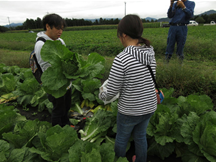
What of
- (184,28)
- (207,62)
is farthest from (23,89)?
(207,62)

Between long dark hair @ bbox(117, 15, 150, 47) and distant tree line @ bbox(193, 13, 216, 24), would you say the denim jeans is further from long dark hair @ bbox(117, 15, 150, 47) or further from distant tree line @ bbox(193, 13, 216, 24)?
distant tree line @ bbox(193, 13, 216, 24)

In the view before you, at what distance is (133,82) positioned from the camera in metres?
1.28

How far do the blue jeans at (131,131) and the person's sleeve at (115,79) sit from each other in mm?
278

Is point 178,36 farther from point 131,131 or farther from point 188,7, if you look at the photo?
point 131,131

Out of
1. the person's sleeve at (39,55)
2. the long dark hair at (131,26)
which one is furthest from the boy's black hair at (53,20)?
the long dark hair at (131,26)

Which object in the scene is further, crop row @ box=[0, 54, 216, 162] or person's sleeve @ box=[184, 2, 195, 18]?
person's sleeve @ box=[184, 2, 195, 18]

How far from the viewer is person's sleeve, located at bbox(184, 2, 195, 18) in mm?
4332

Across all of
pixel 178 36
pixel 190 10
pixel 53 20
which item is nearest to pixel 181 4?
pixel 190 10

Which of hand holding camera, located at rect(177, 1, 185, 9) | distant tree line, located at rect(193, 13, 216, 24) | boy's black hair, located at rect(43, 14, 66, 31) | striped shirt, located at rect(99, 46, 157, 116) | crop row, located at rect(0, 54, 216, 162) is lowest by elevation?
crop row, located at rect(0, 54, 216, 162)

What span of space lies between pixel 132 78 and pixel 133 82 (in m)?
0.04

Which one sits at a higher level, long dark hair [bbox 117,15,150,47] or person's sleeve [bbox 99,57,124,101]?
long dark hair [bbox 117,15,150,47]

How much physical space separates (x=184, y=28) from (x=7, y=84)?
536 cm

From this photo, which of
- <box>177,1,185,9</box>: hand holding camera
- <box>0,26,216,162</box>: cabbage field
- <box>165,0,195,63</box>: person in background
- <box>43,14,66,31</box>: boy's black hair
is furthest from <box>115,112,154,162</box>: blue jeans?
<box>177,1,185,9</box>: hand holding camera

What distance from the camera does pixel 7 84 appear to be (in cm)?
381
